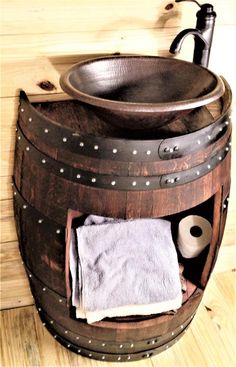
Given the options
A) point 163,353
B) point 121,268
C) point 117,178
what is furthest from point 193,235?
point 163,353

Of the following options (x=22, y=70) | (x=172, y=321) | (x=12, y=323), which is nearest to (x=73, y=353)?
(x=12, y=323)

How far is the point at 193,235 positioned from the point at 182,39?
0.51 meters

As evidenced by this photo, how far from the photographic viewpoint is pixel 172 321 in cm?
133

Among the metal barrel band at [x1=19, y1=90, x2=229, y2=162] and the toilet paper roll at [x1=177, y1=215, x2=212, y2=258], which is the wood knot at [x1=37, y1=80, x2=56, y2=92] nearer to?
the metal barrel band at [x1=19, y1=90, x2=229, y2=162]

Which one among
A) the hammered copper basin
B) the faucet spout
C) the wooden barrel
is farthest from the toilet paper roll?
the faucet spout

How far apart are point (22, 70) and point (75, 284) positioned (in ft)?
1.81

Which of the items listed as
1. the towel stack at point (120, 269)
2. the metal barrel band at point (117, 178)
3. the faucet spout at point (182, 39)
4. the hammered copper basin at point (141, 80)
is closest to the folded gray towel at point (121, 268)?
the towel stack at point (120, 269)

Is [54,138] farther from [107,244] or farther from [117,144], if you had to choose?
[107,244]

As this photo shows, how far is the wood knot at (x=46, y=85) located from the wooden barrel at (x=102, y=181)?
43 mm

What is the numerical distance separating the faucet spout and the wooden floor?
939 millimetres

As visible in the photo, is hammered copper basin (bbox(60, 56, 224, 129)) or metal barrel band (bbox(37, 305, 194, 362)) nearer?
hammered copper basin (bbox(60, 56, 224, 129))

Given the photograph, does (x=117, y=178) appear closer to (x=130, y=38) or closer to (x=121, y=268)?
(x=121, y=268)

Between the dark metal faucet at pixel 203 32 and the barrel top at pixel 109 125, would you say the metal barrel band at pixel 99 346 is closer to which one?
the barrel top at pixel 109 125

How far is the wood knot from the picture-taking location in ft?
3.91
